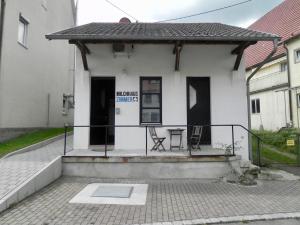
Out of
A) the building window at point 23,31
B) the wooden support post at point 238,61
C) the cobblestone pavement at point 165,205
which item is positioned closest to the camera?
the cobblestone pavement at point 165,205

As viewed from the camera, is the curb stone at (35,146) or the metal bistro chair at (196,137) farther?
the metal bistro chair at (196,137)

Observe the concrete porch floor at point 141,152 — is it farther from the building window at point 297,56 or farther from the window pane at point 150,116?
the building window at point 297,56

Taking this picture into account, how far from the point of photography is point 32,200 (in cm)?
630

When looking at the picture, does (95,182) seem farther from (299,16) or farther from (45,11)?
(299,16)

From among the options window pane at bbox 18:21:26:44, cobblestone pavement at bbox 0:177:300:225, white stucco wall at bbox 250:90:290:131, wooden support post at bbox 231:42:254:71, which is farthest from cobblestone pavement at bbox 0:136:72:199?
white stucco wall at bbox 250:90:290:131

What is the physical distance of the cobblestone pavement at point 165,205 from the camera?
5.34 meters

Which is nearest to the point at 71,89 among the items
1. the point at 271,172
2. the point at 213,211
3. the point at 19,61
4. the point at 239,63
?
the point at 19,61

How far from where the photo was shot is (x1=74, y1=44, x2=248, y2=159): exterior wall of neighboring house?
1022 cm

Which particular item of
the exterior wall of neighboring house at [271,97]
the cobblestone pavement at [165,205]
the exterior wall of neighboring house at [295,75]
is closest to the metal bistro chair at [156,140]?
the cobblestone pavement at [165,205]

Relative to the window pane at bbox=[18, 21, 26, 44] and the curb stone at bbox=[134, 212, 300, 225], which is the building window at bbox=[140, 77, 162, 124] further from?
the window pane at bbox=[18, 21, 26, 44]

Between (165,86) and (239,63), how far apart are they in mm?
2621

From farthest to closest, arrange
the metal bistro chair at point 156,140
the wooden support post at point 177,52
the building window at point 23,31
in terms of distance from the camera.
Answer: the building window at point 23,31 < the metal bistro chair at point 156,140 < the wooden support post at point 177,52

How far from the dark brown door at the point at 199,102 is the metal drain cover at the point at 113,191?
3958mm

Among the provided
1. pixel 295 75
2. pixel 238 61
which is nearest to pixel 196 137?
pixel 238 61
